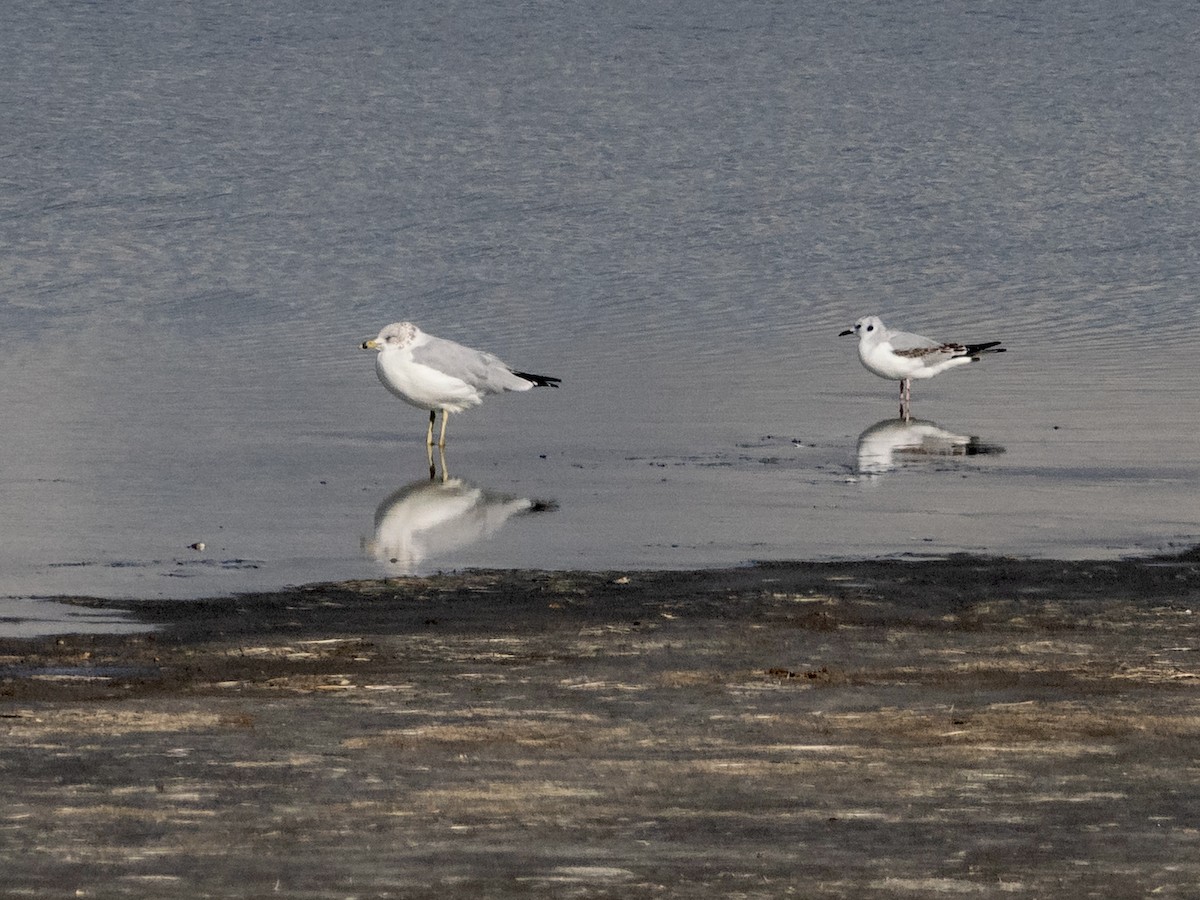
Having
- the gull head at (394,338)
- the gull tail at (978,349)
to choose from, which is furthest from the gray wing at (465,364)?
the gull tail at (978,349)

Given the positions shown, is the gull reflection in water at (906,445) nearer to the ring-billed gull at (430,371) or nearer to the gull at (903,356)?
the gull at (903,356)

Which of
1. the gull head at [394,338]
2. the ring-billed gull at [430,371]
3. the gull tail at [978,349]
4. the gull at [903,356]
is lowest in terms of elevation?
the ring-billed gull at [430,371]

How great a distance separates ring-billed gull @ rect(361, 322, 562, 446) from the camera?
18172mm

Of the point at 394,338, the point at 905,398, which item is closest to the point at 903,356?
the point at 905,398

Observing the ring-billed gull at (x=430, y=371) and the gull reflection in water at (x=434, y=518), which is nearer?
the gull reflection in water at (x=434, y=518)

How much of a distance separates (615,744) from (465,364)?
10.1 metres

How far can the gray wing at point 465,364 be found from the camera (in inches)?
719

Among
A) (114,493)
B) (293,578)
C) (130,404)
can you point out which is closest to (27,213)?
(130,404)

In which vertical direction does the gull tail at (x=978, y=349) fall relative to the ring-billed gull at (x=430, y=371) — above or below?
above

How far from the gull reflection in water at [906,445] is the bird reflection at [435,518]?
9.08 ft

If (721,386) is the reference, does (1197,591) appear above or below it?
below

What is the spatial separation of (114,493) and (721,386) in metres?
7.67

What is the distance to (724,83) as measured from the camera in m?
56.1

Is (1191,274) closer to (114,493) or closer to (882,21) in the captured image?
(114,493)
